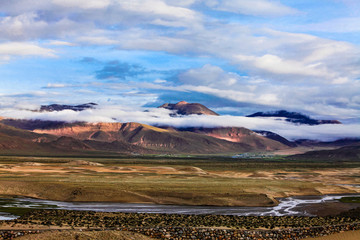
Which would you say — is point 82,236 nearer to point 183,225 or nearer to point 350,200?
point 183,225

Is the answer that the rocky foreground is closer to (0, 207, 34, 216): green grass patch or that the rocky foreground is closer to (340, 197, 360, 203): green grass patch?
(0, 207, 34, 216): green grass patch

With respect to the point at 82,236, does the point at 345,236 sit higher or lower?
lower

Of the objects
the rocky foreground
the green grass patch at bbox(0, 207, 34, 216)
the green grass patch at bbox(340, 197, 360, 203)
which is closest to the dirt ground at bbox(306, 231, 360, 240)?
the rocky foreground

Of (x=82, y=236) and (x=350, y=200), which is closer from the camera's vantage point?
(x=82, y=236)

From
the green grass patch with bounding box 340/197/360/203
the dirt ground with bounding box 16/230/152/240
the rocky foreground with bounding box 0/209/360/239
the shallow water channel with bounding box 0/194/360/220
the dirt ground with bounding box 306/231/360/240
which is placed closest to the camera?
the dirt ground with bounding box 16/230/152/240

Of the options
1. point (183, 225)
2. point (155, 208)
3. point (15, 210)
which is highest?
point (183, 225)

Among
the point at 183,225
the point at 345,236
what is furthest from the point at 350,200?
the point at 183,225

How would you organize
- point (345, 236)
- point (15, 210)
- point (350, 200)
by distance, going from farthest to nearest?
point (350, 200) → point (15, 210) → point (345, 236)

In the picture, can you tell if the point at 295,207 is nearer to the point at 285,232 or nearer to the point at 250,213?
the point at 250,213

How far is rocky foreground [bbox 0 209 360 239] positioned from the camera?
3228 cm

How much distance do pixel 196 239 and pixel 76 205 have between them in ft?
87.7

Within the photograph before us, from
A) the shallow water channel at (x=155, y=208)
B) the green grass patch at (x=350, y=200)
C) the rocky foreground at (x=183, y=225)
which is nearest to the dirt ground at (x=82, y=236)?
the rocky foreground at (x=183, y=225)

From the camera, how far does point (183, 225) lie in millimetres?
35219

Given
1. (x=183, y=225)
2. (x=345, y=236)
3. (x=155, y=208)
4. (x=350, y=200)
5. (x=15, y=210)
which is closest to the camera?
(x=183, y=225)
